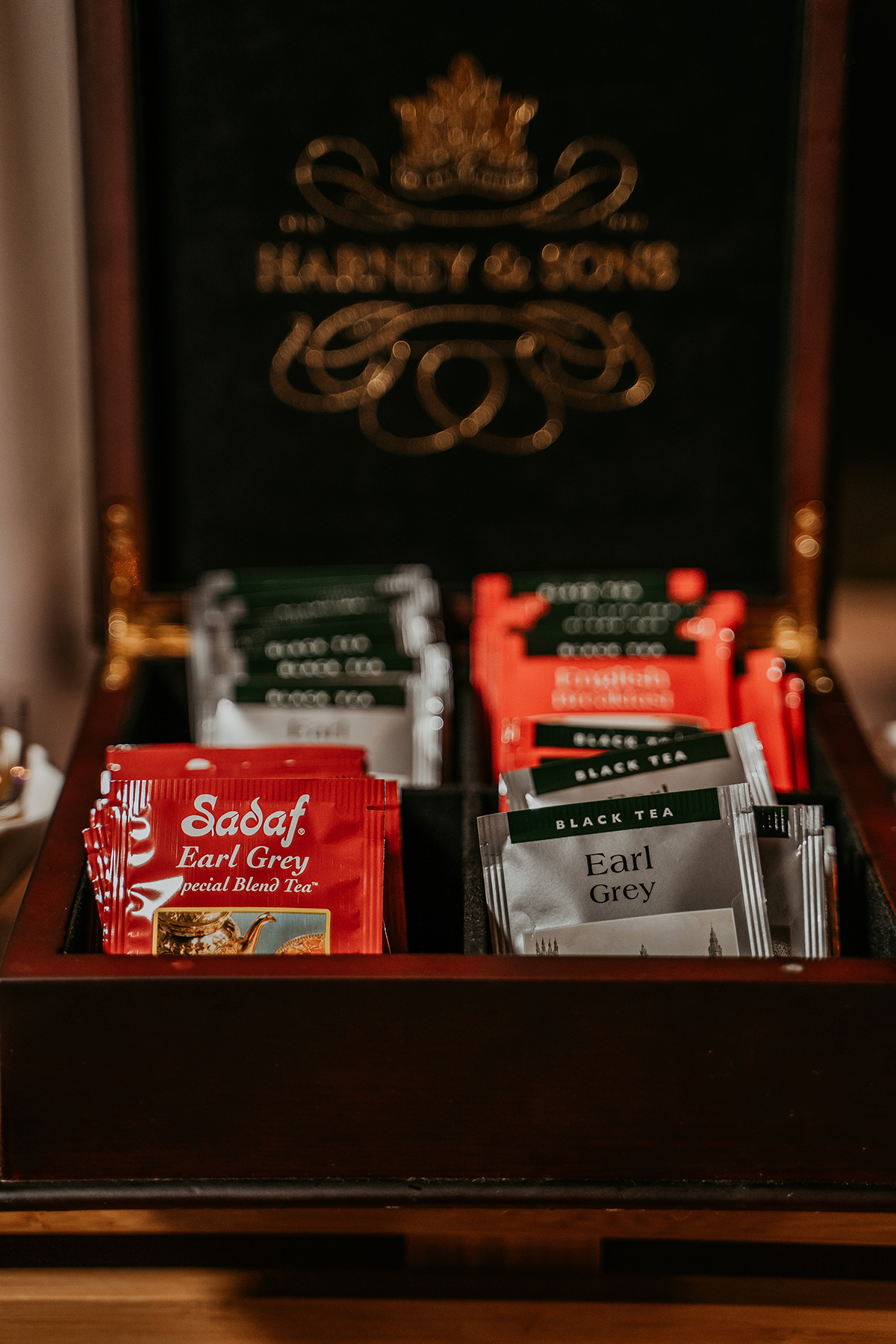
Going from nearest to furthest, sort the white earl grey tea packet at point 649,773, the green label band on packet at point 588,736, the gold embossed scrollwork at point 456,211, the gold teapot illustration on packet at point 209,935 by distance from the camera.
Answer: the gold teapot illustration on packet at point 209,935
the white earl grey tea packet at point 649,773
the green label band on packet at point 588,736
the gold embossed scrollwork at point 456,211

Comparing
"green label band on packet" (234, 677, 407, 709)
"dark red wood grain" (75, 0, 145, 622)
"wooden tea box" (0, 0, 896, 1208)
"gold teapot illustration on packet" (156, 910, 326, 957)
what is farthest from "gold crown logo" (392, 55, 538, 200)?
"gold teapot illustration on packet" (156, 910, 326, 957)

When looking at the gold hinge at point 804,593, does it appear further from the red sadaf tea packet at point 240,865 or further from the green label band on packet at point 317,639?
the red sadaf tea packet at point 240,865

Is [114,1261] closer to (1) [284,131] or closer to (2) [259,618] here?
(2) [259,618]

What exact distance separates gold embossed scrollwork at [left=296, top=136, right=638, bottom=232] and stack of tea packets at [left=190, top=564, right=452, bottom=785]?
0.35 metres

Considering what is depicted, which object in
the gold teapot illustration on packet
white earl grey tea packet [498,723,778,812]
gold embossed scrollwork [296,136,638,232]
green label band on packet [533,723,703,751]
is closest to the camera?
the gold teapot illustration on packet

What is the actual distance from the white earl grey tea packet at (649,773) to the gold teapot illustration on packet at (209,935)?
21 cm

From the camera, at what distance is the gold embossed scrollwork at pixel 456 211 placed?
3.44ft

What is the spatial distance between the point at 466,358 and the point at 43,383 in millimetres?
468

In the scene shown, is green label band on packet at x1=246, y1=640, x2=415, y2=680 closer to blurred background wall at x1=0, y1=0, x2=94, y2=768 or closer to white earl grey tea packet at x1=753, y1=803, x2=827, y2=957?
blurred background wall at x1=0, y1=0, x2=94, y2=768

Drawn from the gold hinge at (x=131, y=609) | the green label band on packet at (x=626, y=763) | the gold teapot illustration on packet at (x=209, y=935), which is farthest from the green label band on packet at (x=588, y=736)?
the gold hinge at (x=131, y=609)

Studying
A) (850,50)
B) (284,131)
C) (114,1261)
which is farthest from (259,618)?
(850,50)

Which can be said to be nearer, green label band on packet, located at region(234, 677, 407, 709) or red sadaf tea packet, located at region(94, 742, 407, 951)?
red sadaf tea packet, located at region(94, 742, 407, 951)

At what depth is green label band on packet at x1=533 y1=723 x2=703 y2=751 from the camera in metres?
0.94

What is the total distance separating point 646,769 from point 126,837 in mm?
395
